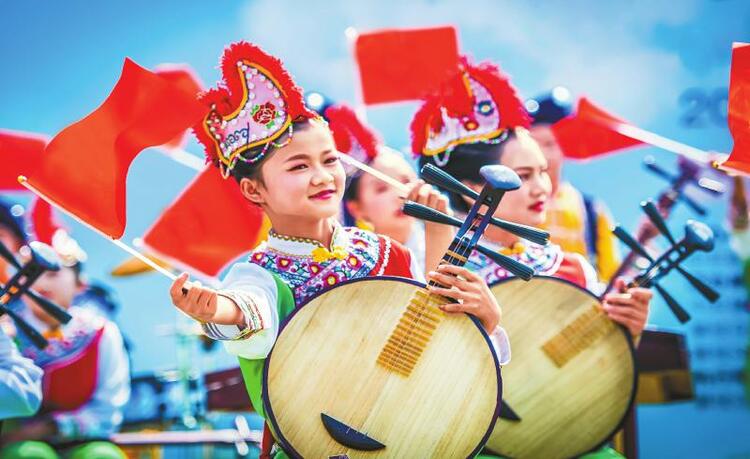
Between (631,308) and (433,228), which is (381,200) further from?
(631,308)

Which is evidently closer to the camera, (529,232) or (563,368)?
(529,232)

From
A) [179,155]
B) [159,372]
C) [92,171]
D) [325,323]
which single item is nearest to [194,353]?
[159,372]

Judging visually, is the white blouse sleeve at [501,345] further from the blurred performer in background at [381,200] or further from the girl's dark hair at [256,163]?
the blurred performer in background at [381,200]

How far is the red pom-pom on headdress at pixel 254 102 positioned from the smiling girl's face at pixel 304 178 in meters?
0.04

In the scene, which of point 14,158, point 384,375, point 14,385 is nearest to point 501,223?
point 384,375

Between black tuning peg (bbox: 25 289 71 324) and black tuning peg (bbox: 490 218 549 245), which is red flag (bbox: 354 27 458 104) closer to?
black tuning peg (bbox: 25 289 71 324)

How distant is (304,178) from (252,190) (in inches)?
7.7

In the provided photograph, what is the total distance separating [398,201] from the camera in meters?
3.82

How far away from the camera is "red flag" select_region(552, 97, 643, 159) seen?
4086 millimetres

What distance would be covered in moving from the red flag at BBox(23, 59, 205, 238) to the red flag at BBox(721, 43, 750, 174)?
166 cm

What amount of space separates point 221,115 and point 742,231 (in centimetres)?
369

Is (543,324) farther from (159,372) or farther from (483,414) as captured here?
(159,372)

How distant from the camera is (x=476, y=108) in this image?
3.04m

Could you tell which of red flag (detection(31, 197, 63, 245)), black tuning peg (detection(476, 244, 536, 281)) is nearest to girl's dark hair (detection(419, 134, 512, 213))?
black tuning peg (detection(476, 244, 536, 281))
